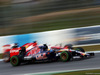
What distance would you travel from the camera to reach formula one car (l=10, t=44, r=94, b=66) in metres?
7.48

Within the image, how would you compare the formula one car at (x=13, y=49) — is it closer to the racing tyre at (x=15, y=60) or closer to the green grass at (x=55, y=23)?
the racing tyre at (x=15, y=60)

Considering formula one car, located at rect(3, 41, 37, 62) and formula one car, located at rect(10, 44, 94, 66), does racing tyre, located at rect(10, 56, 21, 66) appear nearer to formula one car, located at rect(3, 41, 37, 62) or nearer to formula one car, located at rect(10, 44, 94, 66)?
formula one car, located at rect(10, 44, 94, 66)

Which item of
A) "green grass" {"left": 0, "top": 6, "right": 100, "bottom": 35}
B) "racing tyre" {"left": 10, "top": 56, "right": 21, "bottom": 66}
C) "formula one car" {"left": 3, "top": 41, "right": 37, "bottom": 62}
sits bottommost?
"racing tyre" {"left": 10, "top": 56, "right": 21, "bottom": 66}

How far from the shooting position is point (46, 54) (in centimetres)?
772

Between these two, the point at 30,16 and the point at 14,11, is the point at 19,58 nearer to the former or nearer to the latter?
the point at 30,16

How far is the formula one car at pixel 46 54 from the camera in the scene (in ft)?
24.5

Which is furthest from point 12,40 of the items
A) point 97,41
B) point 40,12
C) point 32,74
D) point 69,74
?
point 69,74

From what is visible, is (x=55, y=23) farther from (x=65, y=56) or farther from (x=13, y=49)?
(x=65, y=56)

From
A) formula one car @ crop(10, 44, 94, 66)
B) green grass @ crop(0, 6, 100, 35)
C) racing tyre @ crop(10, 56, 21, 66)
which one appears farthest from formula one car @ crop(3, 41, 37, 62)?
green grass @ crop(0, 6, 100, 35)

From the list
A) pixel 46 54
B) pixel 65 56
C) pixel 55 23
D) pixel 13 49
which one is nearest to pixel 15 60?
pixel 13 49

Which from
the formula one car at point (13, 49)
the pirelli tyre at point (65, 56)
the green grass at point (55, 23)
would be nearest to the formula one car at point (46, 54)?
the pirelli tyre at point (65, 56)

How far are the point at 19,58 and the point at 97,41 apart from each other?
441cm

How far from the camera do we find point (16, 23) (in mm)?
13453

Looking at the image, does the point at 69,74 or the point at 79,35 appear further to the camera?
the point at 79,35
